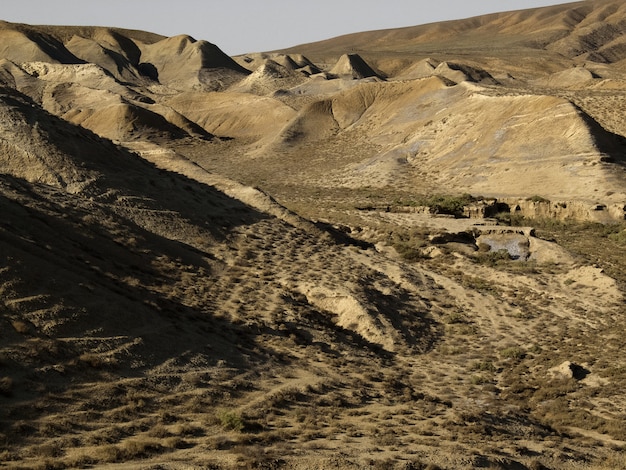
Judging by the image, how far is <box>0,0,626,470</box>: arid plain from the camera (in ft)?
37.2

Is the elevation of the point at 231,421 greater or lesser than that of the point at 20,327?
lesser

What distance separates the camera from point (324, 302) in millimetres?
20062

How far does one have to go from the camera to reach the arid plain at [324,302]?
1134cm

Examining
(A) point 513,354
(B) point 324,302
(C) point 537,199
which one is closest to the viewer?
(A) point 513,354

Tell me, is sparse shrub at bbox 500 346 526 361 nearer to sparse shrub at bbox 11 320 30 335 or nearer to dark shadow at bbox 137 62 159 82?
sparse shrub at bbox 11 320 30 335

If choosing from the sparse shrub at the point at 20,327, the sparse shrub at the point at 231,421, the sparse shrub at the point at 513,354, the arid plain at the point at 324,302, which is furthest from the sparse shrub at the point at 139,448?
the sparse shrub at the point at 513,354

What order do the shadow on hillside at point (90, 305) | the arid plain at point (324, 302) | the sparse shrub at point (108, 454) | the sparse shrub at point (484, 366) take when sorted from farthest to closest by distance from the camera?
the sparse shrub at point (484, 366)
the shadow on hillside at point (90, 305)
the arid plain at point (324, 302)
the sparse shrub at point (108, 454)

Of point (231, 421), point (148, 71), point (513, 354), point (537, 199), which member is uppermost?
point (148, 71)

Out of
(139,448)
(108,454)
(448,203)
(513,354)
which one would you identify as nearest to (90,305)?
(139,448)

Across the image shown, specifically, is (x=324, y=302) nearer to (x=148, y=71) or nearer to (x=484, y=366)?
(x=484, y=366)

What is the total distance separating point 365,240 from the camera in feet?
95.7

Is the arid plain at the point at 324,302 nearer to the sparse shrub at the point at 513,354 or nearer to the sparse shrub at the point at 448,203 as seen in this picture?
the sparse shrub at the point at 513,354

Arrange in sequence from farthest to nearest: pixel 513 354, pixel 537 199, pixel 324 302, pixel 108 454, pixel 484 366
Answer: pixel 537 199
pixel 324 302
pixel 513 354
pixel 484 366
pixel 108 454

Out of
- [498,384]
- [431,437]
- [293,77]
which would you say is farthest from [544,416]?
[293,77]
